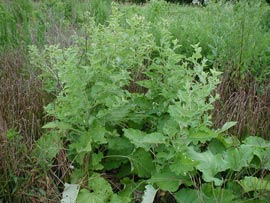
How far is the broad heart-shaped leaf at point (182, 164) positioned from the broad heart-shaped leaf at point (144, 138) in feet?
0.38

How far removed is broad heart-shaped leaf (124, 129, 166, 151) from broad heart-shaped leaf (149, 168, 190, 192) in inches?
5.9

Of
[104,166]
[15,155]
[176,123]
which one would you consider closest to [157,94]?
[176,123]

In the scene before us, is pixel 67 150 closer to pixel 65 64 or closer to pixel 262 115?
pixel 65 64

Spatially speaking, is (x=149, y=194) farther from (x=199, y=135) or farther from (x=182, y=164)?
(x=199, y=135)

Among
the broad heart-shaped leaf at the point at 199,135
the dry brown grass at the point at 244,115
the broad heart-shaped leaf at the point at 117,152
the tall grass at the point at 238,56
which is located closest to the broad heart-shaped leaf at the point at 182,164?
the broad heart-shaped leaf at the point at 199,135

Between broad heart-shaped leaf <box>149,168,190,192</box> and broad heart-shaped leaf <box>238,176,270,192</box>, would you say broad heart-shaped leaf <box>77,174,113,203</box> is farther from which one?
broad heart-shaped leaf <box>238,176,270,192</box>

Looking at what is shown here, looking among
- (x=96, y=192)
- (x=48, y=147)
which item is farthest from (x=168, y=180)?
(x=48, y=147)

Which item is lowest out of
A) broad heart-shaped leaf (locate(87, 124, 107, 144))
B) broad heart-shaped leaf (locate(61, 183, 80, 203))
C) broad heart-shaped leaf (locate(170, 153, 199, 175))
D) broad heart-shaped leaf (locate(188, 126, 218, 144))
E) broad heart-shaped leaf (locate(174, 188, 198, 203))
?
broad heart-shaped leaf (locate(61, 183, 80, 203))

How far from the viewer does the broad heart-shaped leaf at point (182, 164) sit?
6.35 ft

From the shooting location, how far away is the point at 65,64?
2.18 m

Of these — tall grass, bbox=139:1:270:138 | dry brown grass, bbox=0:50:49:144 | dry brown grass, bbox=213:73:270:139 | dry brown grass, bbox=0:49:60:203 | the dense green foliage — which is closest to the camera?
the dense green foliage

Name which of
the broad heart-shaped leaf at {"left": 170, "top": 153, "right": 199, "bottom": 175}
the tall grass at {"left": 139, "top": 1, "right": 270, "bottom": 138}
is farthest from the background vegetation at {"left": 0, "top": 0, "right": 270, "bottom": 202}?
the tall grass at {"left": 139, "top": 1, "right": 270, "bottom": 138}

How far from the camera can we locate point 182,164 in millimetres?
1953

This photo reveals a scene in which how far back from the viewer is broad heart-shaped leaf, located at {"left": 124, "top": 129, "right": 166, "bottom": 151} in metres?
2.02
